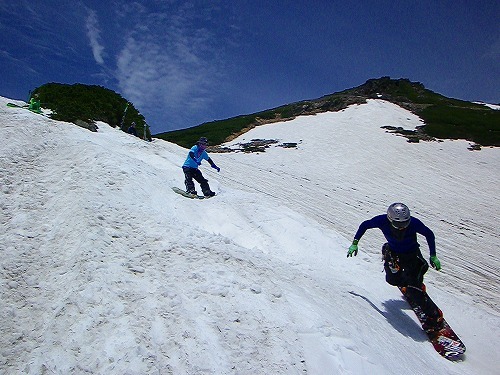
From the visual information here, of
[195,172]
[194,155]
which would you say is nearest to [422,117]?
[194,155]

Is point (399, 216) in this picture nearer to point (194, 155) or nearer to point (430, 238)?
point (430, 238)

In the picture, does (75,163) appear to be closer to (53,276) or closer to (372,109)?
(53,276)

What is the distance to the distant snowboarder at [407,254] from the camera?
579 centimetres

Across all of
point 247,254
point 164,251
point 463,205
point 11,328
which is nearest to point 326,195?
point 463,205

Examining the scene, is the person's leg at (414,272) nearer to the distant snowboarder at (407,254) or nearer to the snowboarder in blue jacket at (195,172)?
the distant snowboarder at (407,254)

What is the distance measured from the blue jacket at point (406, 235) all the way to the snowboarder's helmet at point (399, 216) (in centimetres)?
19

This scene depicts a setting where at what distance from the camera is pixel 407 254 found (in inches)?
241

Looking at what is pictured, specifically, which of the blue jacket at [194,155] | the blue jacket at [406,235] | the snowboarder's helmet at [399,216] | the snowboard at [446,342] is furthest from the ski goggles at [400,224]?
the blue jacket at [194,155]

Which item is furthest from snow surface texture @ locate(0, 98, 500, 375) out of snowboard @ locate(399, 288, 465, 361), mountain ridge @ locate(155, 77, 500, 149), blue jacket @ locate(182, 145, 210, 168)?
mountain ridge @ locate(155, 77, 500, 149)

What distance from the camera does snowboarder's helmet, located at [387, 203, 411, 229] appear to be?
227 inches

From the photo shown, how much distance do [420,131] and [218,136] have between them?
2724cm

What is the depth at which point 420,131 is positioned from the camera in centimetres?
3931

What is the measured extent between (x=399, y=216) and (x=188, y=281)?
3893 millimetres

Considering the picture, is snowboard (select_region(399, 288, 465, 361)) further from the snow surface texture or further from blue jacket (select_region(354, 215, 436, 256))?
blue jacket (select_region(354, 215, 436, 256))
